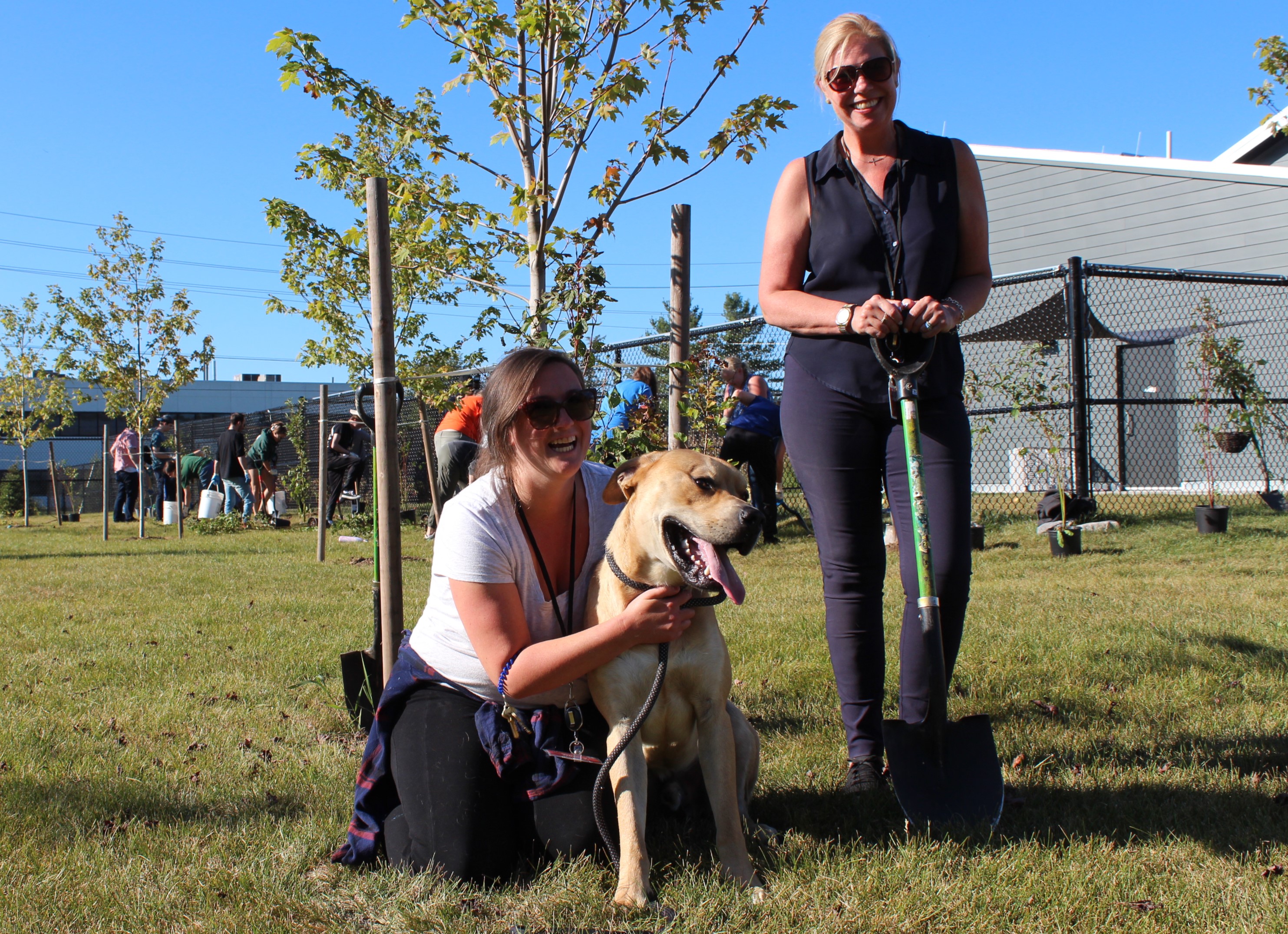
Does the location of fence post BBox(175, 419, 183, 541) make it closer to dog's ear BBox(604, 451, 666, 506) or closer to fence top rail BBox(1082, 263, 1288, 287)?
fence top rail BBox(1082, 263, 1288, 287)

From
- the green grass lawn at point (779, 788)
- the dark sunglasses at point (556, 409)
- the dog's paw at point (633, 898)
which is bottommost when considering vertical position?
the dog's paw at point (633, 898)

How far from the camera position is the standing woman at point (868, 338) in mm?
2764

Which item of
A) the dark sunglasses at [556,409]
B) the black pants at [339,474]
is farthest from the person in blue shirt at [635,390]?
the black pants at [339,474]

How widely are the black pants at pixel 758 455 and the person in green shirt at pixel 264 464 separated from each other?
340 inches

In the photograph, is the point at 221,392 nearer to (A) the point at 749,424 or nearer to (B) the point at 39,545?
(B) the point at 39,545

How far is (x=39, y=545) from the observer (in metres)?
13.2

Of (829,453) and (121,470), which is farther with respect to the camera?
(121,470)

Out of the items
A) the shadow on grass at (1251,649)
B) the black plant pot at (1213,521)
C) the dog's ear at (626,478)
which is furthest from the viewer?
the black plant pot at (1213,521)

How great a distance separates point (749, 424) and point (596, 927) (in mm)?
6783

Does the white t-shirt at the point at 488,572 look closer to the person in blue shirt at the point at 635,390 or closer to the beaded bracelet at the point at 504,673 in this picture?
the beaded bracelet at the point at 504,673

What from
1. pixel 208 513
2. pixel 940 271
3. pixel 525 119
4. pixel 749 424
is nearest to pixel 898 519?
pixel 940 271

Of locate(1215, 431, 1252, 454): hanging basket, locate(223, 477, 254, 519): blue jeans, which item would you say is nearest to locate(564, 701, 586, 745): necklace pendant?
locate(1215, 431, 1252, 454): hanging basket

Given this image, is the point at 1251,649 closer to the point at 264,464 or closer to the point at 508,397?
the point at 508,397

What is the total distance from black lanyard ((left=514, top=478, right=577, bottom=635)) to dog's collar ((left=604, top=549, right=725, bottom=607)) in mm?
214
